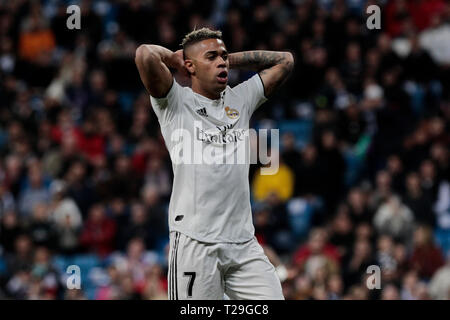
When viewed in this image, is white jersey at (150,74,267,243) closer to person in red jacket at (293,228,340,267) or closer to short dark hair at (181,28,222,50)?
short dark hair at (181,28,222,50)

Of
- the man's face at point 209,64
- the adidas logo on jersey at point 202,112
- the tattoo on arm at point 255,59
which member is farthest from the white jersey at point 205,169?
the tattoo on arm at point 255,59

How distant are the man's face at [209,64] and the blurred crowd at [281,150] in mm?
4457

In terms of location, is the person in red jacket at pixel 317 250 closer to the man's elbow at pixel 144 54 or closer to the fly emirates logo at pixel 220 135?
the fly emirates logo at pixel 220 135

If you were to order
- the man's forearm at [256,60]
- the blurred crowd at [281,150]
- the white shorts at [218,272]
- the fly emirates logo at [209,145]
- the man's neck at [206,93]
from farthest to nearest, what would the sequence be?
the blurred crowd at [281,150]
the man's forearm at [256,60]
the man's neck at [206,93]
the fly emirates logo at [209,145]
the white shorts at [218,272]

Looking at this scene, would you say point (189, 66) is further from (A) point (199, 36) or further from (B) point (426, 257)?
(B) point (426, 257)

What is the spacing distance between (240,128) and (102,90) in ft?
32.1

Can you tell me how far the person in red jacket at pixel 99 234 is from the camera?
14.2 meters

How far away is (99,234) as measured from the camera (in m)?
14.2

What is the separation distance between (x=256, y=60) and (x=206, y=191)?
4.41ft

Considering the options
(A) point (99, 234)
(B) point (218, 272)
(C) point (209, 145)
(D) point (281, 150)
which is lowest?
(A) point (99, 234)

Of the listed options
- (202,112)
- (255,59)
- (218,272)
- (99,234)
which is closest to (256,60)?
(255,59)

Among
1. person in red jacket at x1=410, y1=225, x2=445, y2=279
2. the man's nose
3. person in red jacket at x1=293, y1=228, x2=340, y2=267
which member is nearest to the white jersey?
the man's nose

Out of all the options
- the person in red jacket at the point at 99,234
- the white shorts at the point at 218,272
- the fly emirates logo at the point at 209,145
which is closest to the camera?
the white shorts at the point at 218,272

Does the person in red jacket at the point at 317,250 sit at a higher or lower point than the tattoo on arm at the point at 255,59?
lower
